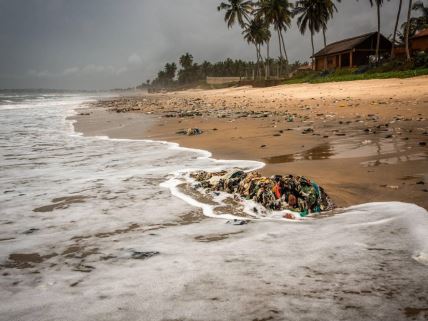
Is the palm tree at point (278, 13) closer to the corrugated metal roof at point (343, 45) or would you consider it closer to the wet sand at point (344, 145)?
the corrugated metal roof at point (343, 45)

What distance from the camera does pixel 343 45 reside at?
40938 mm

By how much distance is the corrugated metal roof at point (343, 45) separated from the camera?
3841 centimetres

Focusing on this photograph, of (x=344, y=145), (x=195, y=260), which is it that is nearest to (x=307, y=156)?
(x=344, y=145)

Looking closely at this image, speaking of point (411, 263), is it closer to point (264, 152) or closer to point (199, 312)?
point (199, 312)

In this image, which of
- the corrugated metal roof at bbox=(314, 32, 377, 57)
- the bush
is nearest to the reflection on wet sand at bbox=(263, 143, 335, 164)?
the bush

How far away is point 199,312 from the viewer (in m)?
1.74

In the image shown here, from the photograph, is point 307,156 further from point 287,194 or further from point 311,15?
point 311,15

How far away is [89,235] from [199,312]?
1.60m

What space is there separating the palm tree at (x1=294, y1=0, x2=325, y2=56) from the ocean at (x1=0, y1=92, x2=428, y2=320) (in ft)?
155

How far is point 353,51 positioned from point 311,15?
423 inches

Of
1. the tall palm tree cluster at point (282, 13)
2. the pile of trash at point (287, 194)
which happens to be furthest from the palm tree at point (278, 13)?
the pile of trash at point (287, 194)

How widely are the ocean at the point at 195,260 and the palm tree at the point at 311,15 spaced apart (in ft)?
155

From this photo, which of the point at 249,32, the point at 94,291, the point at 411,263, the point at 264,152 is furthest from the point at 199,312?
the point at 249,32

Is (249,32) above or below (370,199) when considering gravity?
above
